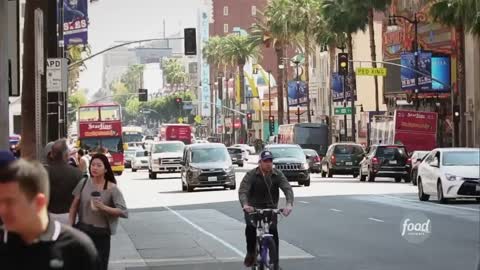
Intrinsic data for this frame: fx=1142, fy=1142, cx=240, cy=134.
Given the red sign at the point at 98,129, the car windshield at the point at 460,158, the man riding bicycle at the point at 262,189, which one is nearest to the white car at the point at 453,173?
the car windshield at the point at 460,158

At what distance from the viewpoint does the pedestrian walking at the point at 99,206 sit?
11328 mm

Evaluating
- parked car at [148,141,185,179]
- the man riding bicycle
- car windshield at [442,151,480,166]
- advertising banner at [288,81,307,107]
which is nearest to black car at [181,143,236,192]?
car windshield at [442,151,480,166]

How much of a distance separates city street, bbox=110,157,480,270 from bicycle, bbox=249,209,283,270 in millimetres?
2593

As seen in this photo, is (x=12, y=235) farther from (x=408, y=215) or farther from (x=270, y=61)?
(x=270, y=61)

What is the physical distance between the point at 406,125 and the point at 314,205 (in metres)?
30.3

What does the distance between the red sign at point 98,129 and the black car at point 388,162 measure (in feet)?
69.2

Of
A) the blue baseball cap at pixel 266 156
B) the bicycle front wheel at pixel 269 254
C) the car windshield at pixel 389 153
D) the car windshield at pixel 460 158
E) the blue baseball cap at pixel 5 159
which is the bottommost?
the bicycle front wheel at pixel 269 254

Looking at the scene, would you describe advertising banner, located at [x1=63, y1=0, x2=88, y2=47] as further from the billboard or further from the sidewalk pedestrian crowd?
the sidewalk pedestrian crowd

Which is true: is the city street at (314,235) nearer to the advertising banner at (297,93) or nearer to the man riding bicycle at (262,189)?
the man riding bicycle at (262,189)

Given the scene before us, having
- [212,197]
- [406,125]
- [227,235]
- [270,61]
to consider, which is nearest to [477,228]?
[227,235]

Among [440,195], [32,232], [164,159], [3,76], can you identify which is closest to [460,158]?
[440,195]

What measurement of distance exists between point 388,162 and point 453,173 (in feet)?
69.9

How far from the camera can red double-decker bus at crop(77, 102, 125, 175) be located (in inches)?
2667

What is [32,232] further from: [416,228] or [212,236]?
[416,228]
